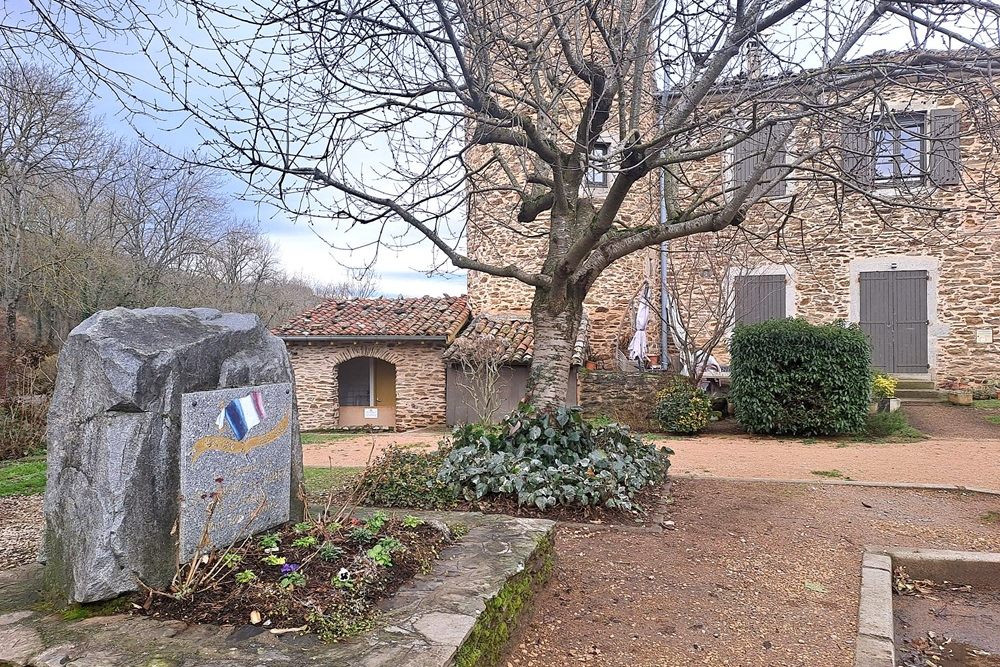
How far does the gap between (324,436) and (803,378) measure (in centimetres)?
967

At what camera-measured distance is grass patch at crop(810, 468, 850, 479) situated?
308 inches

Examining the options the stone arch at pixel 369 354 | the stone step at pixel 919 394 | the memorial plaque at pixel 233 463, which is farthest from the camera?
the stone arch at pixel 369 354

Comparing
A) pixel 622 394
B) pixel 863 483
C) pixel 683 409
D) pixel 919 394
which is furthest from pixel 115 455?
pixel 919 394

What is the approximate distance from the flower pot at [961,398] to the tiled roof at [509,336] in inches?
297

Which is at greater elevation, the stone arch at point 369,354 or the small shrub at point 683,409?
the stone arch at point 369,354

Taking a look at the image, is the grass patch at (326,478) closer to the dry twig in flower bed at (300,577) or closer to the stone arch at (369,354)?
the dry twig in flower bed at (300,577)

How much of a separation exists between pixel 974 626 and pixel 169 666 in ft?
14.0

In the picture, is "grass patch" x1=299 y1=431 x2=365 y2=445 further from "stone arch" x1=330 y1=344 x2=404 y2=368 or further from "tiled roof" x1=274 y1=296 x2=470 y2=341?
"tiled roof" x1=274 y1=296 x2=470 y2=341

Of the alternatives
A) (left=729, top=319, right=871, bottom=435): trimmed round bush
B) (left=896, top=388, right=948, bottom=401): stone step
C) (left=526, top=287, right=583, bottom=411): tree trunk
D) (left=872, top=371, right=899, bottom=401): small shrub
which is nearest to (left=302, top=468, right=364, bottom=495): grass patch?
(left=526, top=287, right=583, bottom=411): tree trunk

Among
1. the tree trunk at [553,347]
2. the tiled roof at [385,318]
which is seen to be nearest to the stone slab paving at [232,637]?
the tree trunk at [553,347]

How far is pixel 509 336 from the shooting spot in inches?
576

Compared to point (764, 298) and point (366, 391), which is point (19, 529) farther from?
point (764, 298)

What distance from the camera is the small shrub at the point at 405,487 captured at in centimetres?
544

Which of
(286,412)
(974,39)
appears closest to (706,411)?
(974,39)
